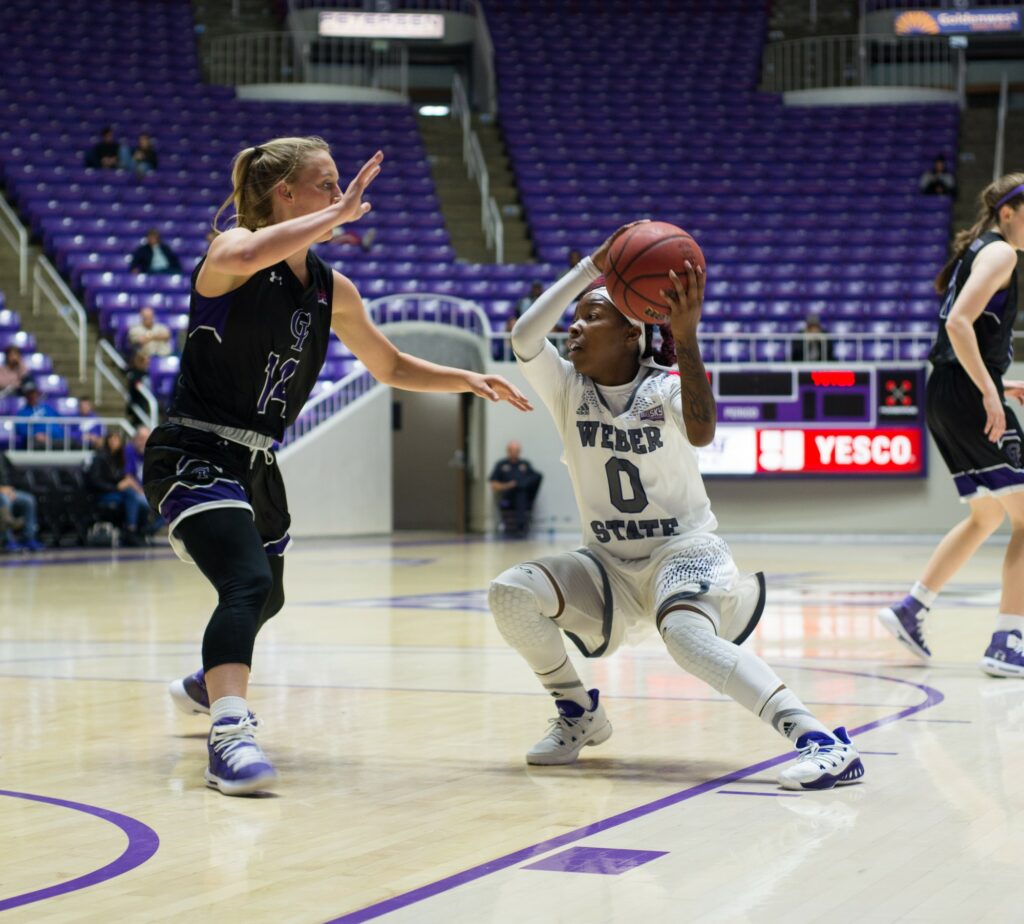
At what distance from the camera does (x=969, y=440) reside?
6.38 meters

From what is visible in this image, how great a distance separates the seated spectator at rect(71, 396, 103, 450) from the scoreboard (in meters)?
6.74

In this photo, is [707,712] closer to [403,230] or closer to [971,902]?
[971,902]

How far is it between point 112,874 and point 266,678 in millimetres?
3184

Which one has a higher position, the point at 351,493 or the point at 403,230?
the point at 403,230

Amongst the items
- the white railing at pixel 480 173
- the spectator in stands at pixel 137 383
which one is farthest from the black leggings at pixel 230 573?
the white railing at pixel 480 173

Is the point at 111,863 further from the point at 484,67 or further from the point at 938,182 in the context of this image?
the point at 484,67

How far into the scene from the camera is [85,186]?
70.6 ft

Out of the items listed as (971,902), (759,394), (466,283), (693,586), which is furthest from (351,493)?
(971,902)

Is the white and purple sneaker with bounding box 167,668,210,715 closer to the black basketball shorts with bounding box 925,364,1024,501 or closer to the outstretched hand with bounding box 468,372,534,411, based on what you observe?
the outstretched hand with bounding box 468,372,534,411

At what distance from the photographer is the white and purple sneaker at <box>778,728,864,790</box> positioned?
3.88 metres

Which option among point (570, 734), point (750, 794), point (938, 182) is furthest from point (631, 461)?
point (938, 182)

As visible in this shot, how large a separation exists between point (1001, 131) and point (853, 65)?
9.57ft

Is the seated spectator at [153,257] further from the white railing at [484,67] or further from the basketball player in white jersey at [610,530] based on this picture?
the basketball player in white jersey at [610,530]

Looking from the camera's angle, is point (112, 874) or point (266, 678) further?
point (266, 678)
